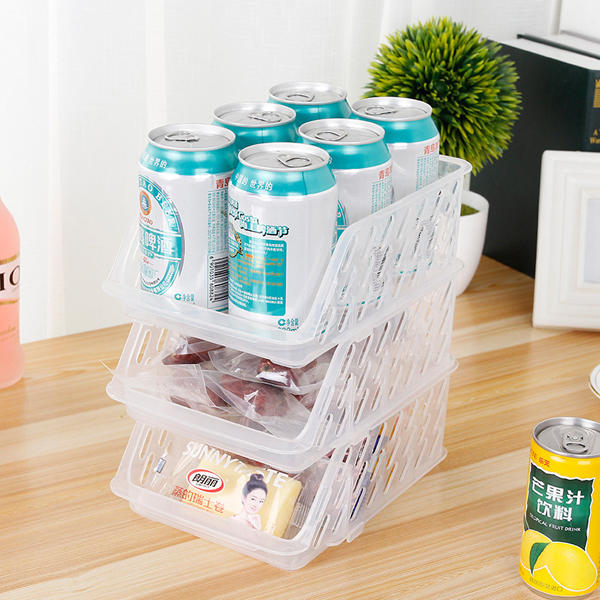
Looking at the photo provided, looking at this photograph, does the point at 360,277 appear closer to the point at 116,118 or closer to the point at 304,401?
the point at 304,401

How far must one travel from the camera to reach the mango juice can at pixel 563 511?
2.82 feet

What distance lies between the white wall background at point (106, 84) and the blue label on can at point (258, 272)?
2.30 feet

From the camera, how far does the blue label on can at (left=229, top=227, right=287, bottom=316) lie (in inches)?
33.2

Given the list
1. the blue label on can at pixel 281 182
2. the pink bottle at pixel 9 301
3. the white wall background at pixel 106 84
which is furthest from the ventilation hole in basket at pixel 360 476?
the white wall background at pixel 106 84

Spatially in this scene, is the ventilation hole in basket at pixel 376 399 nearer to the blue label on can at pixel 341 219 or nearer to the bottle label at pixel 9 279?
the blue label on can at pixel 341 219

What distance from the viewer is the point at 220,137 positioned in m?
0.91

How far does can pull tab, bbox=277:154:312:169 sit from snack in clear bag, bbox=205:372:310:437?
216mm

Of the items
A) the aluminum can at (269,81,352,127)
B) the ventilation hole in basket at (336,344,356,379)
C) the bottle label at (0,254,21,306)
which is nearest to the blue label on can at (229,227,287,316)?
the ventilation hole in basket at (336,344,356,379)

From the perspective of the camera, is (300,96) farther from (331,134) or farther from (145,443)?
(145,443)

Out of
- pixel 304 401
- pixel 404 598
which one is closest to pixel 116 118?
pixel 304 401

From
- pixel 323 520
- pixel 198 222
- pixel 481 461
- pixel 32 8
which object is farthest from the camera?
pixel 32 8

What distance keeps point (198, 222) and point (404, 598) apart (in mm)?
403

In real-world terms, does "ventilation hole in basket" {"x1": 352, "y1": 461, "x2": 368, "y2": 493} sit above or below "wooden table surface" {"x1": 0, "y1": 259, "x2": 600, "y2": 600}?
above

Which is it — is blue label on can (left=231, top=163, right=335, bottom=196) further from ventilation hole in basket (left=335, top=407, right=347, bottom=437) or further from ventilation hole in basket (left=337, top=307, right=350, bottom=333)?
ventilation hole in basket (left=335, top=407, right=347, bottom=437)
